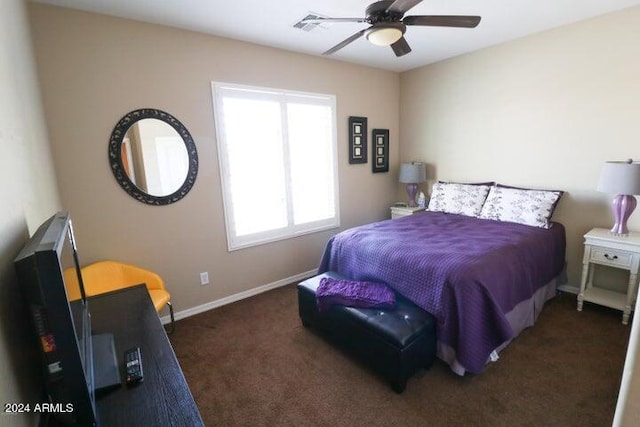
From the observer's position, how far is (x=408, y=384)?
75.0 inches

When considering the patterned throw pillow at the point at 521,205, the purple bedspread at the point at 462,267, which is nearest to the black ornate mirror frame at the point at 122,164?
the purple bedspread at the point at 462,267

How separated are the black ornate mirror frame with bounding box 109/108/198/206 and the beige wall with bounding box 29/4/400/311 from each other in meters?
0.05

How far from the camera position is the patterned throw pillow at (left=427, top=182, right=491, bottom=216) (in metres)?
3.33

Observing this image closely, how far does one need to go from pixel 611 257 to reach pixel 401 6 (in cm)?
258

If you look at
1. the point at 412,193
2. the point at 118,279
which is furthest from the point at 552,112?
the point at 118,279

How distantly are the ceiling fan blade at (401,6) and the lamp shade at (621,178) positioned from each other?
81.3 inches

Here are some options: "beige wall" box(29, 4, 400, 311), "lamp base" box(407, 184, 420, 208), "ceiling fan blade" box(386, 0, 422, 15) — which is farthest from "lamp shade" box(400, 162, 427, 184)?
"ceiling fan blade" box(386, 0, 422, 15)

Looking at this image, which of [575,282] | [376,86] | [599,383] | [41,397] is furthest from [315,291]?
[376,86]

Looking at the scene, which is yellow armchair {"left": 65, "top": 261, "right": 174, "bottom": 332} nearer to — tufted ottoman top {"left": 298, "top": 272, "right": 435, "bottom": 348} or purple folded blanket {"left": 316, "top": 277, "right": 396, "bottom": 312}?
purple folded blanket {"left": 316, "top": 277, "right": 396, "bottom": 312}

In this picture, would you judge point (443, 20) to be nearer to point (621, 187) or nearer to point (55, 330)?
point (621, 187)

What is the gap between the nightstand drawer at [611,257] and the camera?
2.38 m

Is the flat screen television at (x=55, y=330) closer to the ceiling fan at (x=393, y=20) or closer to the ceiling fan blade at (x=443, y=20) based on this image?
the ceiling fan at (x=393, y=20)

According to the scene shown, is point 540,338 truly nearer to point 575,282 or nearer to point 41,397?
point 575,282

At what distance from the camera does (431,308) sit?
1973mm
